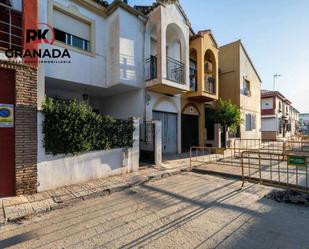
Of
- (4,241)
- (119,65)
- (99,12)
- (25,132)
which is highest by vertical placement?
(99,12)

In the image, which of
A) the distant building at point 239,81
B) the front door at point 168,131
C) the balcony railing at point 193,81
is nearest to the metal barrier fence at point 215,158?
the front door at point 168,131

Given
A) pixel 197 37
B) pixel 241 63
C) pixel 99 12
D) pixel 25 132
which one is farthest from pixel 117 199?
pixel 241 63

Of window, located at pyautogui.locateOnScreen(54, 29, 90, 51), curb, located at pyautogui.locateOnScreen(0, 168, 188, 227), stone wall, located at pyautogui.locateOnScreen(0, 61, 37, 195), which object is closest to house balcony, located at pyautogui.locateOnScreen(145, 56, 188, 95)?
window, located at pyautogui.locateOnScreen(54, 29, 90, 51)

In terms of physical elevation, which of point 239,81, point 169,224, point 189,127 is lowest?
point 169,224

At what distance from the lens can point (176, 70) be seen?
40.0 feet

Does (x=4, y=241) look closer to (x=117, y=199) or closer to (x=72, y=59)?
(x=117, y=199)

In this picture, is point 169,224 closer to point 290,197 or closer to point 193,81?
point 290,197

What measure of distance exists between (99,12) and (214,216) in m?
10.3

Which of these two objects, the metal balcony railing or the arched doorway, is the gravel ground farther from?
the arched doorway

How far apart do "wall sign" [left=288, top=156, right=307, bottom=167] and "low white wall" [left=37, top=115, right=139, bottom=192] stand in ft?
18.2

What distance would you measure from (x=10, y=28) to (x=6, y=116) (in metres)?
2.73

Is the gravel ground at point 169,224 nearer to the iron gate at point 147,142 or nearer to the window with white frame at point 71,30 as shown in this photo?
the iron gate at point 147,142

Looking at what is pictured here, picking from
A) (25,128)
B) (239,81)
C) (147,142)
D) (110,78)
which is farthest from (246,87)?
(25,128)

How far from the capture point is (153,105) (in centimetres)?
1175
